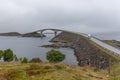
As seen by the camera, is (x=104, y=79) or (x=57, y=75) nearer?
(x=57, y=75)

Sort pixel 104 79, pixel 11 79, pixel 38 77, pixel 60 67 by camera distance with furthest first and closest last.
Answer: pixel 104 79, pixel 60 67, pixel 38 77, pixel 11 79

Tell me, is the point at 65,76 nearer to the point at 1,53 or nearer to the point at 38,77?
the point at 38,77

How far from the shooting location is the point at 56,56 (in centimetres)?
6219

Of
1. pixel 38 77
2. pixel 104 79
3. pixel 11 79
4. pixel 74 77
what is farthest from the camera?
pixel 104 79

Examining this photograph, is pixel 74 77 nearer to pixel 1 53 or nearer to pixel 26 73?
pixel 26 73

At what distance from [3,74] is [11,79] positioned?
4.09 ft

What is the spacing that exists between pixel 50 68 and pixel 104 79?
6.98 metres

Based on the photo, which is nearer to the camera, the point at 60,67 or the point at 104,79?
the point at 60,67


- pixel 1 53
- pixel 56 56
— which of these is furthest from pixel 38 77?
pixel 1 53

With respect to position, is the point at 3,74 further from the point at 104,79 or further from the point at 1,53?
the point at 1,53

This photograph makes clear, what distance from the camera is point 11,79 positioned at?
25406 millimetres

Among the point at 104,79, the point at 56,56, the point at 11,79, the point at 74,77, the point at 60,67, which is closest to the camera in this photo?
the point at 11,79

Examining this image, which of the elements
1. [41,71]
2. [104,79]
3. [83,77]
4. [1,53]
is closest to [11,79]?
[41,71]

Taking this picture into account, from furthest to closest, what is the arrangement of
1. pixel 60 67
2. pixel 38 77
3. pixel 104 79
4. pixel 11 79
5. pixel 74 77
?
pixel 104 79 < pixel 60 67 < pixel 74 77 < pixel 38 77 < pixel 11 79
